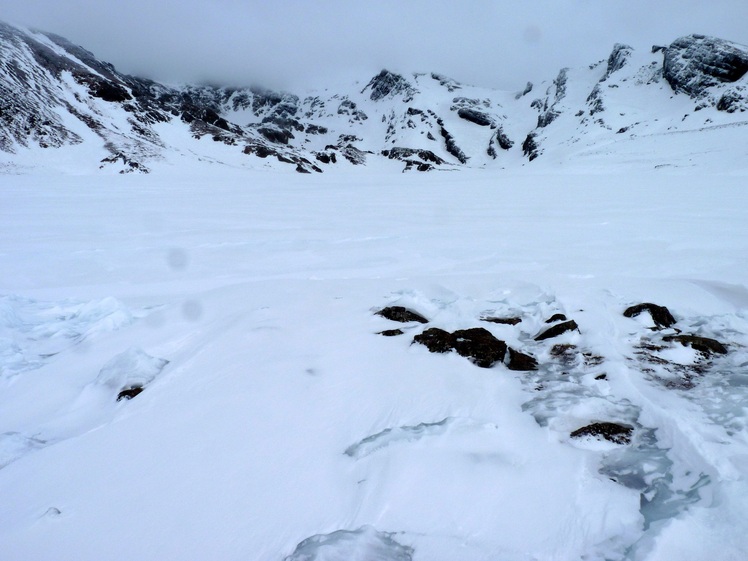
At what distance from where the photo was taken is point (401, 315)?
4281mm

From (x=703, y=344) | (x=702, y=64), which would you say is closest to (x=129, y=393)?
(x=703, y=344)

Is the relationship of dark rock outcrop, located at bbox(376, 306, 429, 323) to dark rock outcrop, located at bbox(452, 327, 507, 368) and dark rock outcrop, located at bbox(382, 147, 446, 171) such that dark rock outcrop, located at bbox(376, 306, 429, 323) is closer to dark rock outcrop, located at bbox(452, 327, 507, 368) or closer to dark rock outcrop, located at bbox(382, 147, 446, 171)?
dark rock outcrop, located at bbox(452, 327, 507, 368)

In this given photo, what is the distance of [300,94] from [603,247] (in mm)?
189083

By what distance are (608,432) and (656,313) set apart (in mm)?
2342

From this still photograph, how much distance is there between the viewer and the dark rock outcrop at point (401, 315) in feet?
14.0

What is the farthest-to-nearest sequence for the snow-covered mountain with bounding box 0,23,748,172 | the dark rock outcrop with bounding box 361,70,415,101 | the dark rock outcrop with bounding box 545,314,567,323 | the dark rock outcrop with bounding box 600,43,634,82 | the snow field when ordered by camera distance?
the dark rock outcrop with bounding box 361,70,415,101 < the dark rock outcrop with bounding box 600,43,634,82 < the snow-covered mountain with bounding box 0,23,748,172 < the dark rock outcrop with bounding box 545,314,567,323 < the snow field

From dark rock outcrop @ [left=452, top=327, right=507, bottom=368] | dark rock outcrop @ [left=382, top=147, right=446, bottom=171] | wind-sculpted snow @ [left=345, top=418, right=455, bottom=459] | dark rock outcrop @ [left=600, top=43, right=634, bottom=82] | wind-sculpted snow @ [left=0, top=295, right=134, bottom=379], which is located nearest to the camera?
wind-sculpted snow @ [left=345, top=418, right=455, bottom=459]

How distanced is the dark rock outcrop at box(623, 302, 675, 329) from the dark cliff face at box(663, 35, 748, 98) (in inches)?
2856

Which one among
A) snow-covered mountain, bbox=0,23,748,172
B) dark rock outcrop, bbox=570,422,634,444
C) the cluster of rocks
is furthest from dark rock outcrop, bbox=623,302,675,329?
snow-covered mountain, bbox=0,23,748,172

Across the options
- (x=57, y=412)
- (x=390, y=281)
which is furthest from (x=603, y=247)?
(x=57, y=412)

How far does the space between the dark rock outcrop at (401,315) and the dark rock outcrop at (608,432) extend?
2.11 metres

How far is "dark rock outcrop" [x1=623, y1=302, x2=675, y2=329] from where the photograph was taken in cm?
397

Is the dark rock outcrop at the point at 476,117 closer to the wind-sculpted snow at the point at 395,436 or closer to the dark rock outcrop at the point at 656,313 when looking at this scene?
the dark rock outcrop at the point at 656,313

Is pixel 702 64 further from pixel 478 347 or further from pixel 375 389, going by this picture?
pixel 375 389
